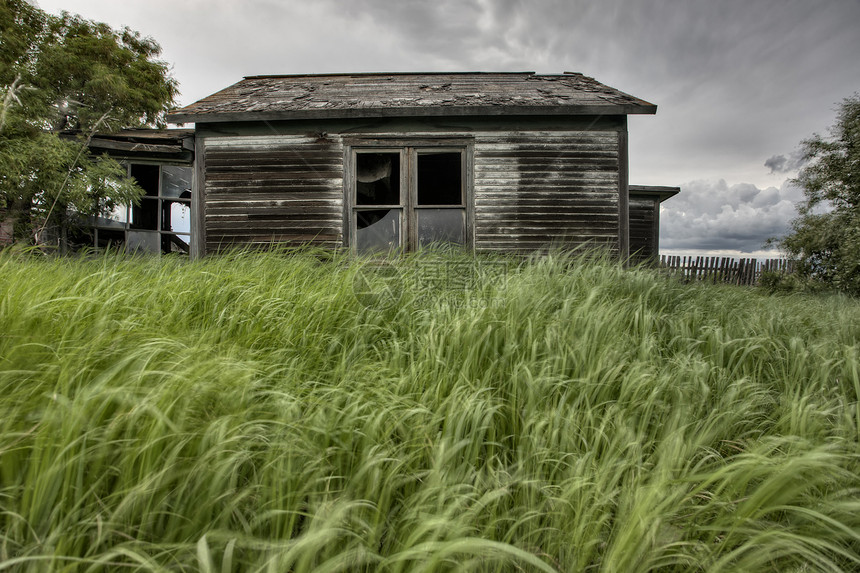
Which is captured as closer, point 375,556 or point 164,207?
point 375,556

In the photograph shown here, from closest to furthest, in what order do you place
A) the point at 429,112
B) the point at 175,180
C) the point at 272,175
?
the point at 429,112, the point at 272,175, the point at 175,180

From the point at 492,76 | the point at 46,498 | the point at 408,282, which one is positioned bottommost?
the point at 46,498

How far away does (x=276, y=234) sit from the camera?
6.51m

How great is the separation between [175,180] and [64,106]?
339 inches

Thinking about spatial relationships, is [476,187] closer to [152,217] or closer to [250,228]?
[250,228]

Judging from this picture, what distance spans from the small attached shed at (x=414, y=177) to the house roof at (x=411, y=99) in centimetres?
10

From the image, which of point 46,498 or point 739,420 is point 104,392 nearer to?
point 46,498

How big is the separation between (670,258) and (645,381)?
1557cm

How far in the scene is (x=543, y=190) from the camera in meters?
6.42

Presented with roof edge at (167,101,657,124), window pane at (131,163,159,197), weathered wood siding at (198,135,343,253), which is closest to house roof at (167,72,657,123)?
roof edge at (167,101,657,124)

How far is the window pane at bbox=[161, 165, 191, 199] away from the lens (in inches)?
301

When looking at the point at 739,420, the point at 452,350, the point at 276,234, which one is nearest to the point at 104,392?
the point at 452,350

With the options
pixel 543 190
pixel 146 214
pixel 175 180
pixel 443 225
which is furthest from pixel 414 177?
pixel 146 214

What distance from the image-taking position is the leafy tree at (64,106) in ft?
21.6
